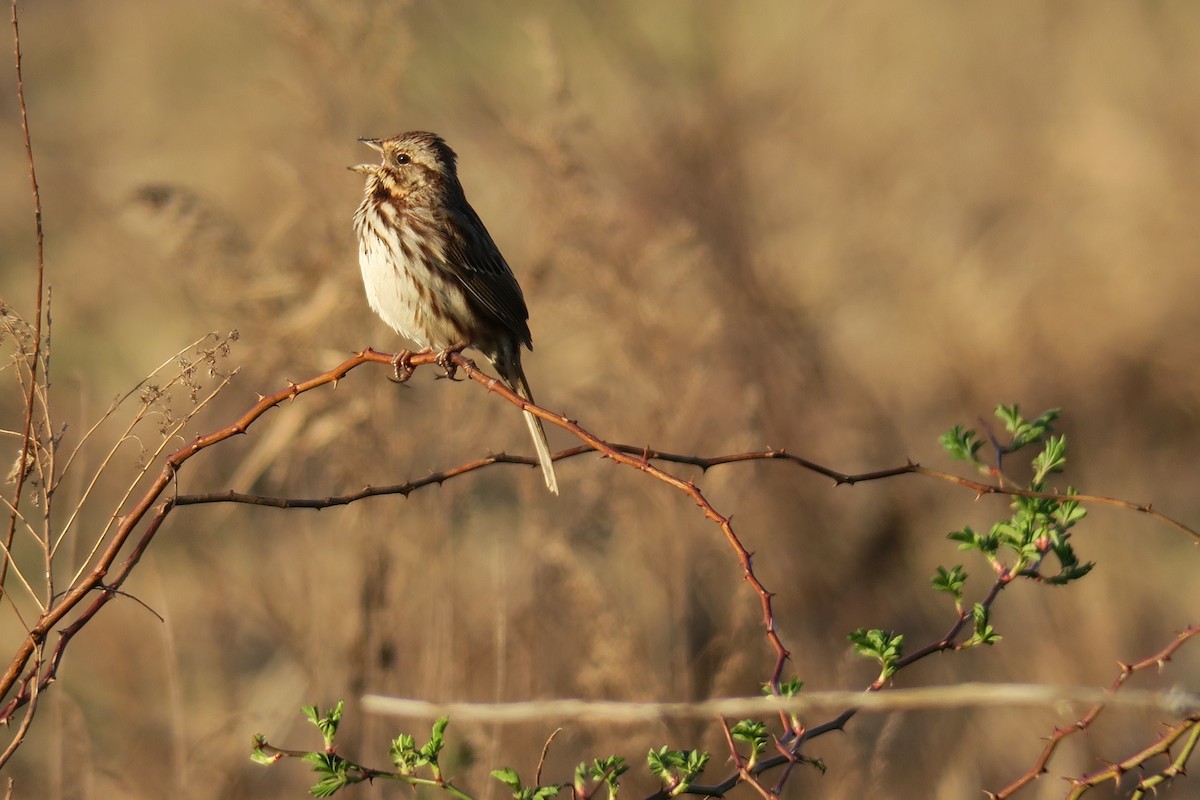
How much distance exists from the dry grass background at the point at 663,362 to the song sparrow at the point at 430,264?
119mm

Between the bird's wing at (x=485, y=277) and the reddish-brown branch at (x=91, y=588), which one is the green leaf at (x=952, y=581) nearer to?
the reddish-brown branch at (x=91, y=588)

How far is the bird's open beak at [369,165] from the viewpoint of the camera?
471 cm

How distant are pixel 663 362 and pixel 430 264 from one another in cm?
91

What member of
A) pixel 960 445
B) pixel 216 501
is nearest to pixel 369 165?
pixel 216 501

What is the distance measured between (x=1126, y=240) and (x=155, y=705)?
5491 mm

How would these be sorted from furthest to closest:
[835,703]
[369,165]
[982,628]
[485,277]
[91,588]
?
1. [485,277]
2. [369,165]
3. [982,628]
4. [91,588]
5. [835,703]

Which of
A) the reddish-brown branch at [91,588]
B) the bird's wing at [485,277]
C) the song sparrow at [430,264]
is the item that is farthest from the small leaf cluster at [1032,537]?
the bird's wing at [485,277]

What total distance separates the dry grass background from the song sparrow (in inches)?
4.7

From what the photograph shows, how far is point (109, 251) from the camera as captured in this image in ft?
23.0

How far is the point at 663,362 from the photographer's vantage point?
5.19m

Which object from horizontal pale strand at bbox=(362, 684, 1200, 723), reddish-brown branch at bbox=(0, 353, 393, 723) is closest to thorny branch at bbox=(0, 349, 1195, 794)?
reddish-brown branch at bbox=(0, 353, 393, 723)

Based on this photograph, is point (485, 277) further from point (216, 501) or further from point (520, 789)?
point (520, 789)

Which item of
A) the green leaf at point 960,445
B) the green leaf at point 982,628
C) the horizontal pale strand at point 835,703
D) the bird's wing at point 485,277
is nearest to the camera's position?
the horizontal pale strand at point 835,703

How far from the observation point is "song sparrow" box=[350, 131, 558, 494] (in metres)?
4.79
